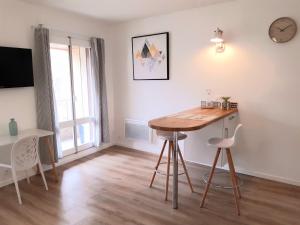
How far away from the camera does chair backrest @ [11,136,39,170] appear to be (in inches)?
105

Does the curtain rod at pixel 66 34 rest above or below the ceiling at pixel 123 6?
below

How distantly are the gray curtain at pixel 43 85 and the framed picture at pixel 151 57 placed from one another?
1548 mm

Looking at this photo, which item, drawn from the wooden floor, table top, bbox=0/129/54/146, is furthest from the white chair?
the wooden floor

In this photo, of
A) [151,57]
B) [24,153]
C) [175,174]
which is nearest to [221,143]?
[175,174]

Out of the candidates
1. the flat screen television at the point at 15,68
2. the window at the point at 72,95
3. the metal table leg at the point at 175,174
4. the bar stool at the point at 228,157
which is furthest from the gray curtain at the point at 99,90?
the bar stool at the point at 228,157

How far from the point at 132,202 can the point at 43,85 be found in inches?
83.3

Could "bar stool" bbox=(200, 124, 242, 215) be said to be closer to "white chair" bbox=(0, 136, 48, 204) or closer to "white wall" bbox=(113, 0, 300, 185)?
"white wall" bbox=(113, 0, 300, 185)

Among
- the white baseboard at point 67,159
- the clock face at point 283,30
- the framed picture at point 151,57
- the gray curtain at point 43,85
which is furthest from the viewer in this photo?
the framed picture at point 151,57

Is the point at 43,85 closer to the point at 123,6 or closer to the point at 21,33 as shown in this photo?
the point at 21,33

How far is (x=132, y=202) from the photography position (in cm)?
272

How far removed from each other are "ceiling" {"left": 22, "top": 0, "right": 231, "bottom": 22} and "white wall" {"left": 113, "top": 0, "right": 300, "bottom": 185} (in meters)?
0.20

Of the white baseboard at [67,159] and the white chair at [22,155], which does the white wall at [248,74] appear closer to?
the white baseboard at [67,159]

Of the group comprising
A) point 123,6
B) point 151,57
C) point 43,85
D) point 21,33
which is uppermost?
point 123,6

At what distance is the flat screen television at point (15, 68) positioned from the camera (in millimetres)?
3006
